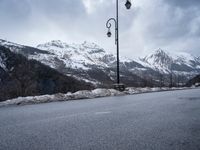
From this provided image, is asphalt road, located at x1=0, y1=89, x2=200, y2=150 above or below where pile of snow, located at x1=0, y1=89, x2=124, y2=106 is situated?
below

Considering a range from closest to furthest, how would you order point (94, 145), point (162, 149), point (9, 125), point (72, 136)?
1. point (162, 149)
2. point (94, 145)
3. point (72, 136)
4. point (9, 125)

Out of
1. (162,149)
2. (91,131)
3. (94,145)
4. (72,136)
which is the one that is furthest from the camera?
(91,131)

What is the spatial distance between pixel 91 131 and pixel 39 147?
1.42 meters

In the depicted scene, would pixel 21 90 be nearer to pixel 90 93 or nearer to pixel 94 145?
pixel 90 93

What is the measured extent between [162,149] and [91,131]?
68.6 inches

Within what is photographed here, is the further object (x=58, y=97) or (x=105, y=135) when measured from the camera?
(x=58, y=97)

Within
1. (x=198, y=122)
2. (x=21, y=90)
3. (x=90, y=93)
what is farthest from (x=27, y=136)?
(x=21, y=90)

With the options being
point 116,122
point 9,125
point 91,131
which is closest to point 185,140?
point 91,131

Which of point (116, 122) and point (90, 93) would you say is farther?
point (90, 93)

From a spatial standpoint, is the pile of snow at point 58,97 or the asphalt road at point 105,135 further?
the pile of snow at point 58,97

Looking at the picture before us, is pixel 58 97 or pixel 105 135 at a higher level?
pixel 58 97

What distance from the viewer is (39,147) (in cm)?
412

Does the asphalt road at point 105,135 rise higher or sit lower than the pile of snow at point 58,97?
lower

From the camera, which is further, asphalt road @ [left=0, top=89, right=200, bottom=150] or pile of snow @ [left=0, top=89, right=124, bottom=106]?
pile of snow @ [left=0, top=89, right=124, bottom=106]
